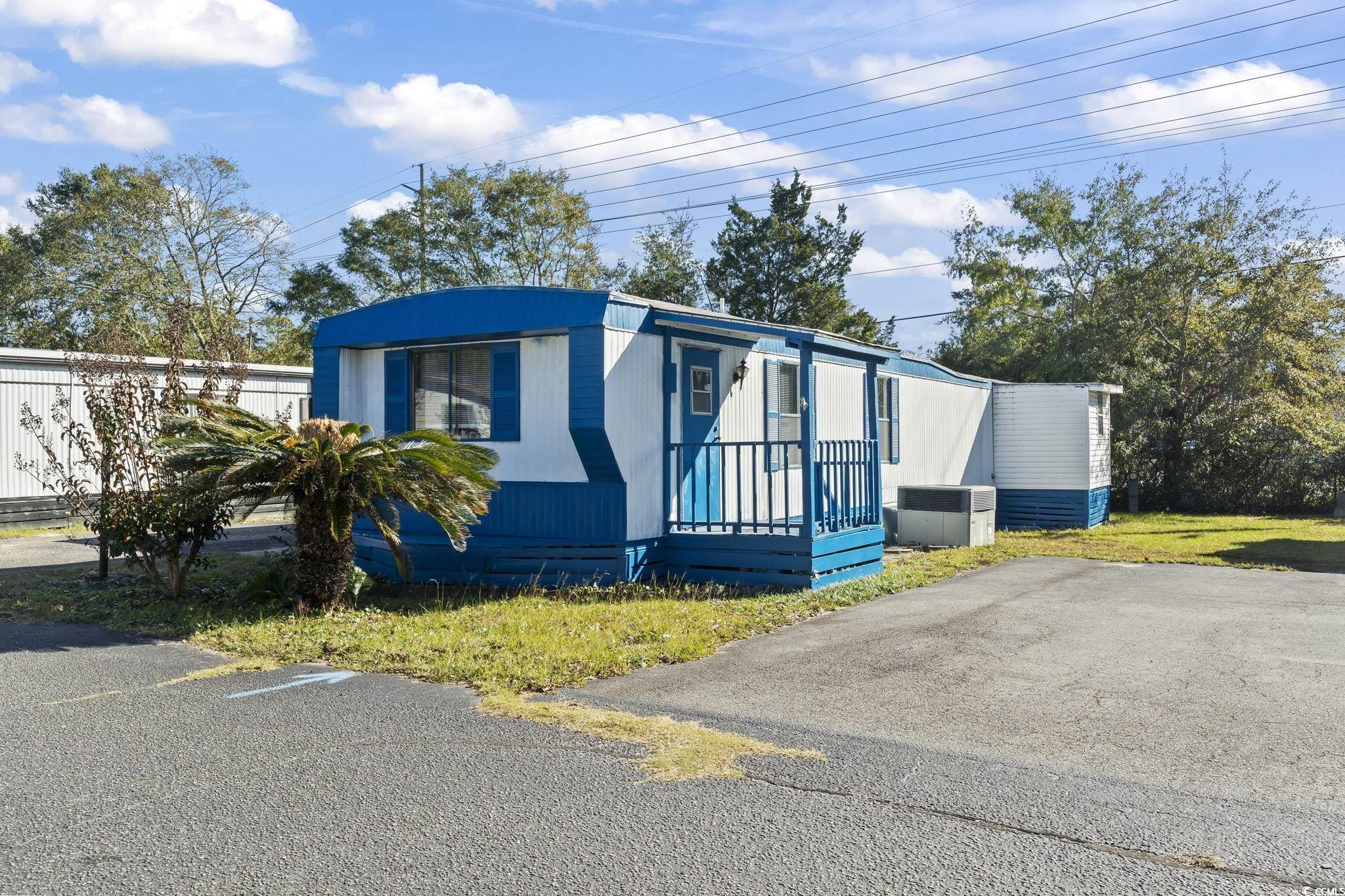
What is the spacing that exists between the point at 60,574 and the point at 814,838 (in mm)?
9310

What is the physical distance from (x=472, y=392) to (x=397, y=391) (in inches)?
36.3

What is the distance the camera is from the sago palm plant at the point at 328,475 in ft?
23.8

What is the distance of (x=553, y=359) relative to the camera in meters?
9.26

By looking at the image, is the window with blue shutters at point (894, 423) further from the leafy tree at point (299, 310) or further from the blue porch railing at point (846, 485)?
the leafy tree at point (299, 310)

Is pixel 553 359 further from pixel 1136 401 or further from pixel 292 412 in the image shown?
pixel 1136 401

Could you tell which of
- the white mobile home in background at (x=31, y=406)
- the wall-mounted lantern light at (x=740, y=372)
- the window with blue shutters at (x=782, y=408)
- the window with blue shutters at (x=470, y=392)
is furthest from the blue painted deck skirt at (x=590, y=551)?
the white mobile home in background at (x=31, y=406)

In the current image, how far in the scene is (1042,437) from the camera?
16.9 m

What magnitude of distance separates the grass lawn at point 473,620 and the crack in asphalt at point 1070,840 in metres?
2.03

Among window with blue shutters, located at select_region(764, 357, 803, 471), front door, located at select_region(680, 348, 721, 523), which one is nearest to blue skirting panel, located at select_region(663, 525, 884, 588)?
front door, located at select_region(680, 348, 721, 523)

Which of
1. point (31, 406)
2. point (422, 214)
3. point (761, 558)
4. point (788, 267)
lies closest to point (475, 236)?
point (422, 214)

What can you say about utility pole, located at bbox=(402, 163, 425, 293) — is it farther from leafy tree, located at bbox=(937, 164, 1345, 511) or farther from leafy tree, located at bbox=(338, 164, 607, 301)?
leafy tree, located at bbox=(937, 164, 1345, 511)

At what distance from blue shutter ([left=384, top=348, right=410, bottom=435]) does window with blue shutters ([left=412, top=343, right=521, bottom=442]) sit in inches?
2.9

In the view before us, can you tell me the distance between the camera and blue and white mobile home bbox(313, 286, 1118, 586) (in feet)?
29.5

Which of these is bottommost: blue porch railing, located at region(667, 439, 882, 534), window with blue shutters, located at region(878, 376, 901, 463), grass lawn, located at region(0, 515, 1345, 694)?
grass lawn, located at region(0, 515, 1345, 694)
